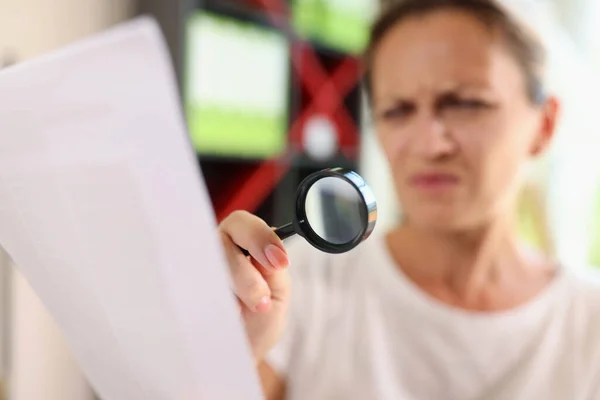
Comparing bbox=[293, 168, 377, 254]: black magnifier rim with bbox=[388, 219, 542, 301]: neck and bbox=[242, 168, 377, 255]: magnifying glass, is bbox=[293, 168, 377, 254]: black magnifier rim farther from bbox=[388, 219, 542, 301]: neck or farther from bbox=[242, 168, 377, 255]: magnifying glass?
bbox=[388, 219, 542, 301]: neck

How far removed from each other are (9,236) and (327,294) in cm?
50

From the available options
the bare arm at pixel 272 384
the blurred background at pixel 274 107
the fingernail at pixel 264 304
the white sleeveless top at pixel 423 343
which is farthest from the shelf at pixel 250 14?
the fingernail at pixel 264 304

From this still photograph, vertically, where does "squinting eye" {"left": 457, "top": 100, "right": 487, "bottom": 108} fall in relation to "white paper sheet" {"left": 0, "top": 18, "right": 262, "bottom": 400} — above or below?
above

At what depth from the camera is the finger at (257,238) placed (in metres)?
0.43

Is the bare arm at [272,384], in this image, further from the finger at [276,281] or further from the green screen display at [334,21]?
the green screen display at [334,21]

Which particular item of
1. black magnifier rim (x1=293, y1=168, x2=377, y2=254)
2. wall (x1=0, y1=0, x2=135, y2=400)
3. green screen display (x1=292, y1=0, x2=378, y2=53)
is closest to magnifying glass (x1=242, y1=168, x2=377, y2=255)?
black magnifier rim (x1=293, y1=168, x2=377, y2=254)

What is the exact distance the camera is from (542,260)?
2.96ft

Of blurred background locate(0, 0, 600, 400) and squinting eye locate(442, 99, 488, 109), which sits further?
blurred background locate(0, 0, 600, 400)

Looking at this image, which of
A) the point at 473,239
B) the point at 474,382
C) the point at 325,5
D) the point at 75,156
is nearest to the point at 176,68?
the point at 325,5

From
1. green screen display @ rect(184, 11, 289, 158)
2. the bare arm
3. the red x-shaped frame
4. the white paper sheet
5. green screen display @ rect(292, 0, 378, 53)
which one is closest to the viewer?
the white paper sheet

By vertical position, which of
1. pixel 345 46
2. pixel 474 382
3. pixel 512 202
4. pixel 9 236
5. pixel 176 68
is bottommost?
pixel 474 382

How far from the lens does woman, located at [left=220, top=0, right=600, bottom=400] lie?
2.39 feet

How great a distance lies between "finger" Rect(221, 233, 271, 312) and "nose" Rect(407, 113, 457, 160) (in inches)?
12.9

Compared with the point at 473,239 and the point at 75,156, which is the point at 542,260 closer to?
the point at 473,239
